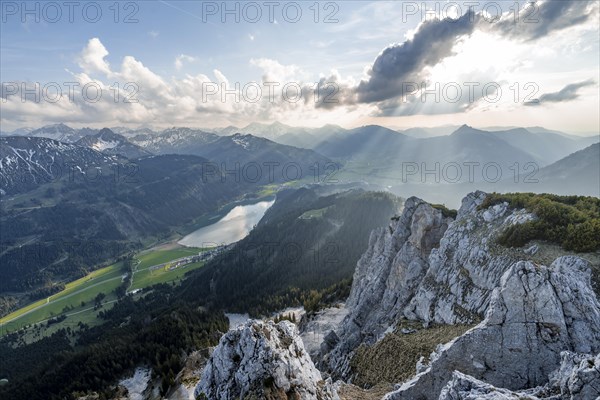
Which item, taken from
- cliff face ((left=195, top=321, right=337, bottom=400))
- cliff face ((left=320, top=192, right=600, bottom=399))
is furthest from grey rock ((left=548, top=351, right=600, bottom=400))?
cliff face ((left=195, top=321, right=337, bottom=400))

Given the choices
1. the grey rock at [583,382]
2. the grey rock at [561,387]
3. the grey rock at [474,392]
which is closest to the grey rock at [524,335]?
the grey rock at [561,387]

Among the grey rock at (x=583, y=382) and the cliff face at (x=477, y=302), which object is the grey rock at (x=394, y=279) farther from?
the grey rock at (x=583, y=382)

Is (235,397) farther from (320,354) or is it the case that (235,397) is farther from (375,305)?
(375,305)

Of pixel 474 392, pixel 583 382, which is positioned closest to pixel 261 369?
pixel 474 392

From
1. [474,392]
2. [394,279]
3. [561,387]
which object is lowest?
[394,279]

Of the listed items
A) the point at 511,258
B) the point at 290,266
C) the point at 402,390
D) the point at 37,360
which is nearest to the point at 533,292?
the point at 402,390

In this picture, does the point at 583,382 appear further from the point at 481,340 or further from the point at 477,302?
the point at 477,302
